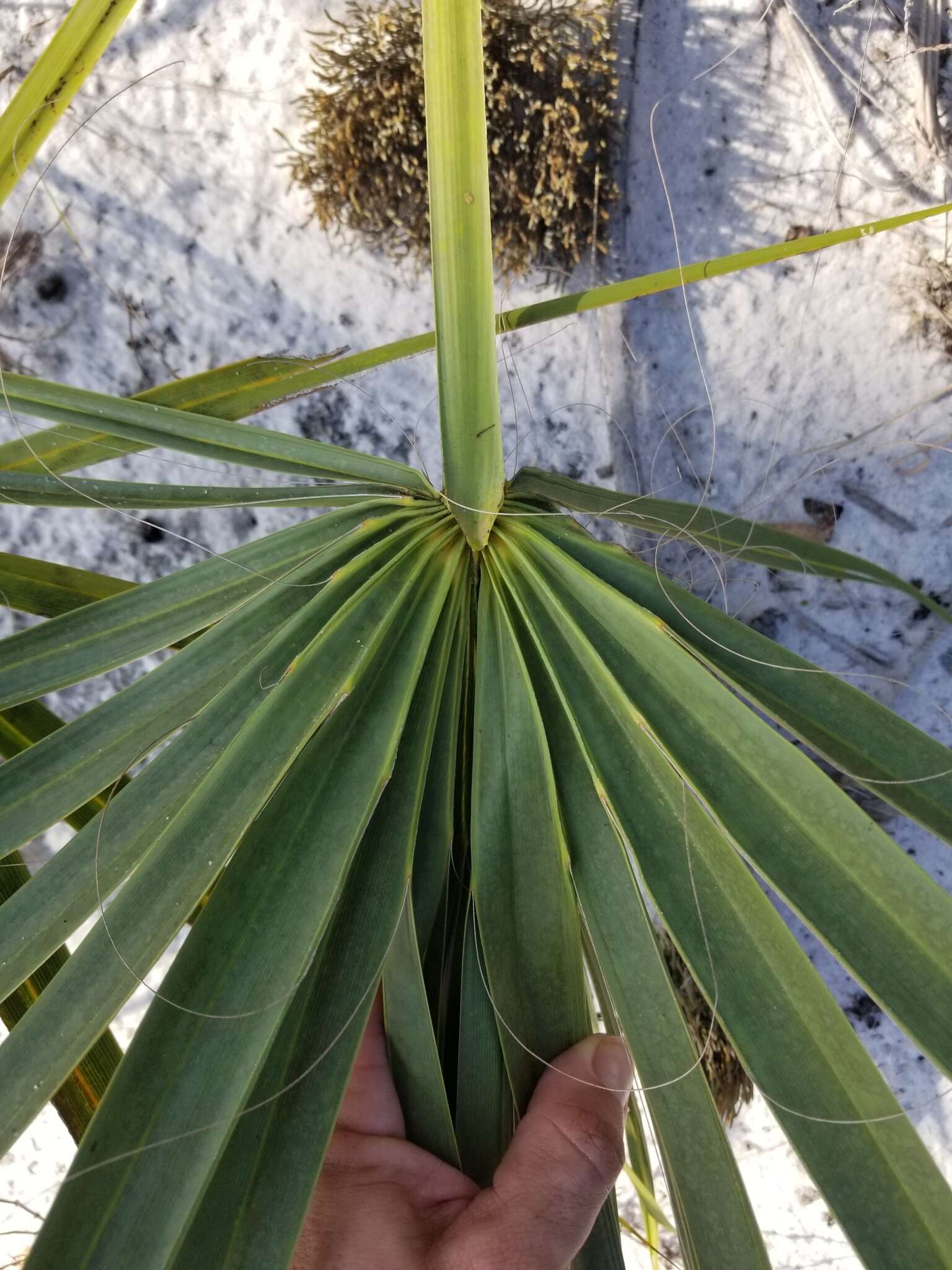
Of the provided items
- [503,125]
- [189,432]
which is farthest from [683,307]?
[189,432]

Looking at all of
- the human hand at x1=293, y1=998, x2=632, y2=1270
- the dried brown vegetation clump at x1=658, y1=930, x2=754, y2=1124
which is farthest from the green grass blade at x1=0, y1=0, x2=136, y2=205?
the dried brown vegetation clump at x1=658, y1=930, x2=754, y2=1124

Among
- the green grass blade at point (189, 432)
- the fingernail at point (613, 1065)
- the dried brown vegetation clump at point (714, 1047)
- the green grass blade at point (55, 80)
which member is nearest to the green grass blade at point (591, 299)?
the green grass blade at point (189, 432)

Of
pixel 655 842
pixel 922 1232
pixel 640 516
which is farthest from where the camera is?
pixel 640 516

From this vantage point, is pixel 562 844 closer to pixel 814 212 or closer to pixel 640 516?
pixel 640 516

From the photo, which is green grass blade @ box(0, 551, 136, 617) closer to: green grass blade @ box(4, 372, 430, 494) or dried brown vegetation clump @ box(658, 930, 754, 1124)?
green grass blade @ box(4, 372, 430, 494)

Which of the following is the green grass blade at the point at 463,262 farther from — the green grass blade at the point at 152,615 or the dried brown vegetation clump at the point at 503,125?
the dried brown vegetation clump at the point at 503,125

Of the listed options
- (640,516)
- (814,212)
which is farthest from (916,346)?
(640,516)
